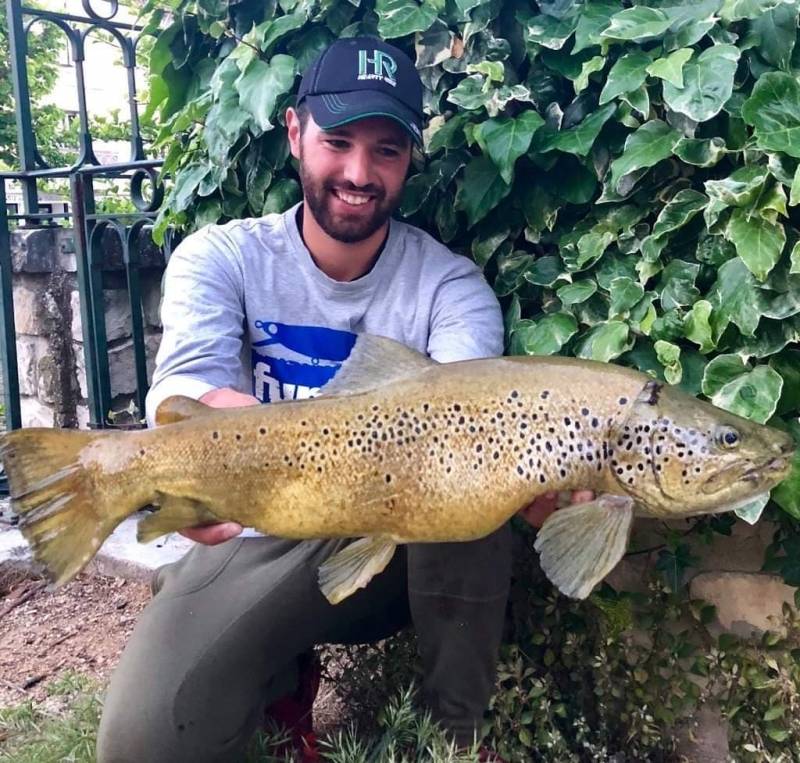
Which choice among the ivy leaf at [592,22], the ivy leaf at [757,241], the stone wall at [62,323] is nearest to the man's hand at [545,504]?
the ivy leaf at [757,241]

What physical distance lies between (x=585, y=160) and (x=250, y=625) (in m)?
1.64

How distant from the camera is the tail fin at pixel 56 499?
2324mm

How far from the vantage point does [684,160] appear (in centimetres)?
255

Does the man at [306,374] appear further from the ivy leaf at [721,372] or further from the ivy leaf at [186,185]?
the ivy leaf at [721,372]

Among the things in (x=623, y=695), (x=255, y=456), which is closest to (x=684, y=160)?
(x=255, y=456)

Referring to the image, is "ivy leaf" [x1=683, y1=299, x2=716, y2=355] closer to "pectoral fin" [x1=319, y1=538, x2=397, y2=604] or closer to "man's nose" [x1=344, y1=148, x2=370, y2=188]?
"pectoral fin" [x1=319, y1=538, x2=397, y2=604]

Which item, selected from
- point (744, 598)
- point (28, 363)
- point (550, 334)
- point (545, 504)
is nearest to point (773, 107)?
point (550, 334)

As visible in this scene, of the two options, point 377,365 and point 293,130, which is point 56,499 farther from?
point 293,130

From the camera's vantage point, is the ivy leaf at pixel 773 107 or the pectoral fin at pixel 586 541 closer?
the pectoral fin at pixel 586 541

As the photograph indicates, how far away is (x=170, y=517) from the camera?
2350 millimetres

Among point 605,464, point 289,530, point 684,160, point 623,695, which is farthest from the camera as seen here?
point 623,695

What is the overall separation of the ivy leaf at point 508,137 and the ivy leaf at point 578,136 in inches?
1.8

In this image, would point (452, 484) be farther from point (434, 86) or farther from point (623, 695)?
point (434, 86)

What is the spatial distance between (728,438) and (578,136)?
106 cm
